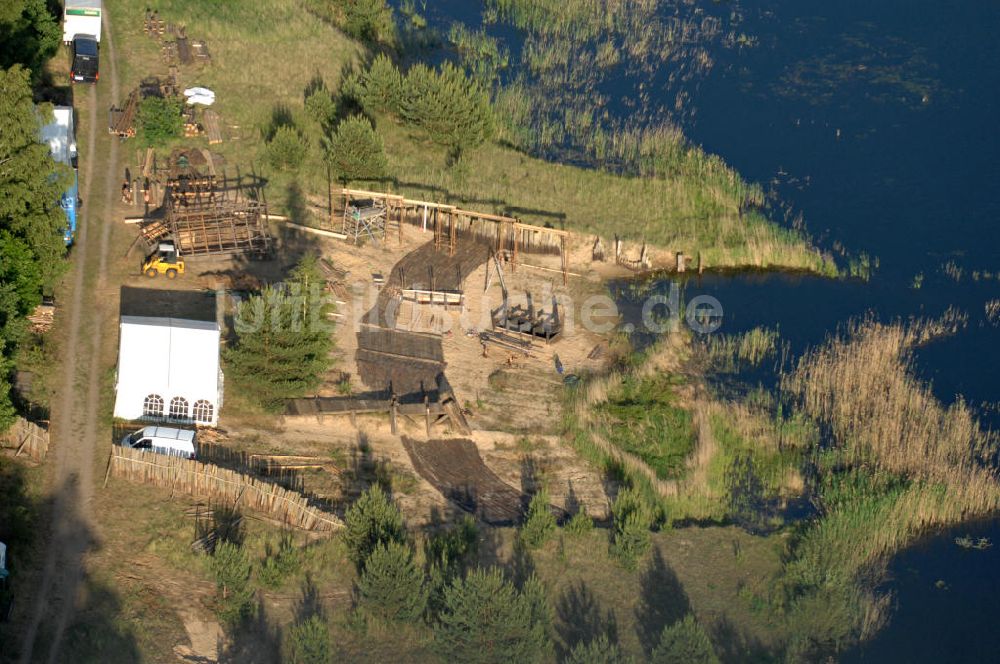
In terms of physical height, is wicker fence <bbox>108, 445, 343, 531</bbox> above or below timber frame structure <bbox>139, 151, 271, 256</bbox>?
below

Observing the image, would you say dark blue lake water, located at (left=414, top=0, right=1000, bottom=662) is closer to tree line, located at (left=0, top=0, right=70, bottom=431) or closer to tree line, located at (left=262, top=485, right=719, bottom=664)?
tree line, located at (left=262, top=485, right=719, bottom=664)

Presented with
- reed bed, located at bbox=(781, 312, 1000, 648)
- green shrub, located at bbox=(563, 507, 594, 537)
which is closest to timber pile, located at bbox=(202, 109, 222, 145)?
green shrub, located at bbox=(563, 507, 594, 537)

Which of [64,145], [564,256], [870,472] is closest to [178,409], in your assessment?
[64,145]

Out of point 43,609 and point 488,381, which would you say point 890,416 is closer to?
point 488,381

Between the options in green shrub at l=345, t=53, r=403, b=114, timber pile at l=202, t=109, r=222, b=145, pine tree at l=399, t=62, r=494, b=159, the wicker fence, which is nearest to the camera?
the wicker fence

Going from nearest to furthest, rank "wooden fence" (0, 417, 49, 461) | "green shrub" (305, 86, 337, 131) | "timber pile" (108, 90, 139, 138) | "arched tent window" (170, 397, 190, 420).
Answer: "wooden fence" (0, 417, 49, 461) → "arched tent window" (170, 397, 190, 420) → "timber pile" (108, 90, 139, 138) → "green shrub" (305, 86, 337, 131)

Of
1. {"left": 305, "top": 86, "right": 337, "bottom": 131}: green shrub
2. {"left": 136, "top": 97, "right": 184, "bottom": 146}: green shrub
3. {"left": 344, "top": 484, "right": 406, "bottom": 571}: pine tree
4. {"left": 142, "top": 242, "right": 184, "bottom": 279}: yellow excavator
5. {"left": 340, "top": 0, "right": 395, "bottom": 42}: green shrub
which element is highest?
{"left": 340, "top": 0, "right": 395, "bottom": 42}: green shrub

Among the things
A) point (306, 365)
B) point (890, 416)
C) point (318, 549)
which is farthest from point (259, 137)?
point (890, 416)
